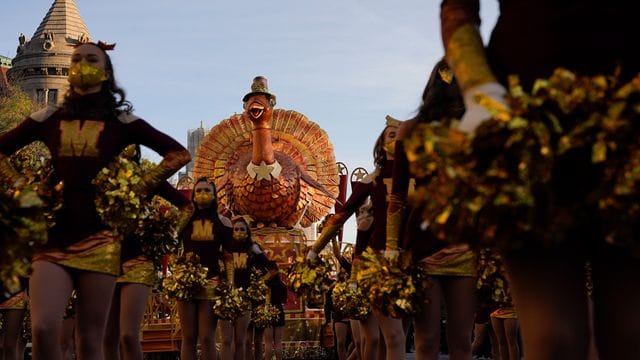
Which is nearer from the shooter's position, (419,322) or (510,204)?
(510,204)

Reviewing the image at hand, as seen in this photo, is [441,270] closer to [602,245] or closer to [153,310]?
[602,245]

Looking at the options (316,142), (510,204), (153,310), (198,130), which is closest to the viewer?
(510,204)

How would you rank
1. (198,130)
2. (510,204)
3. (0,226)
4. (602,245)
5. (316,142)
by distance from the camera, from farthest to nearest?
1. (198,130)
2. (316,142)
3. (0,226)
4. (602,245)
5. (510,204)

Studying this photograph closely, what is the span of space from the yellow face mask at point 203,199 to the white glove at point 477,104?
25.6 feet

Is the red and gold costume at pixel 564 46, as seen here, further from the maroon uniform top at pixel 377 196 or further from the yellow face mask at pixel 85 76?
the maroon uniform top at pixel 377 196

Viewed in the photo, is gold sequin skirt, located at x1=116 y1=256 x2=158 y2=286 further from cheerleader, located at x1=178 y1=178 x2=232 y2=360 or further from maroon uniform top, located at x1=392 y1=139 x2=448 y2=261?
cheerleader, located at x1=178 y1=178 x2=232 y2=360

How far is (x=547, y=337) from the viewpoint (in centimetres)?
266

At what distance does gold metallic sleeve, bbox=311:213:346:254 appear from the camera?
22.9ft

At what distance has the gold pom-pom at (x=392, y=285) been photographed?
4.68m

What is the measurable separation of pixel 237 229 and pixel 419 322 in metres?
8.31

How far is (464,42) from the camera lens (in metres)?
2.90

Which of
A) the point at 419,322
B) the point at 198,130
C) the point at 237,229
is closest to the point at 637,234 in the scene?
the point at 419,322

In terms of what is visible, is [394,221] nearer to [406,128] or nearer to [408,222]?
[408,222]

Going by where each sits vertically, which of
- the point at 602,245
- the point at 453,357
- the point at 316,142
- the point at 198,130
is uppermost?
the point at 198,130
